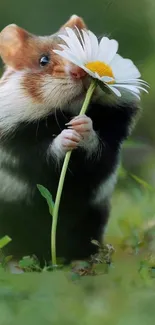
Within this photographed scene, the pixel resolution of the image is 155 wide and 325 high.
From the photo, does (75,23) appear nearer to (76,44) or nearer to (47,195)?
(76,44)

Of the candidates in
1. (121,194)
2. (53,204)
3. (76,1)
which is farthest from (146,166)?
(76,1)

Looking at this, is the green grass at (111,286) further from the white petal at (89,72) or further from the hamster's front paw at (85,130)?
the white petal at (89,72)

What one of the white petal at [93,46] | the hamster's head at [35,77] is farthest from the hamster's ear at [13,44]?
the white petal at [93,46]

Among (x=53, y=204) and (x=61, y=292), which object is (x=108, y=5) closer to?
(x=53, y=204)

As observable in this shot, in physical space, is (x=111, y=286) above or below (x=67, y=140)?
below

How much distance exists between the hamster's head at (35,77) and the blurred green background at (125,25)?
0.04 m

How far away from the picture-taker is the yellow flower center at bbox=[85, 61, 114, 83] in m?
1.09

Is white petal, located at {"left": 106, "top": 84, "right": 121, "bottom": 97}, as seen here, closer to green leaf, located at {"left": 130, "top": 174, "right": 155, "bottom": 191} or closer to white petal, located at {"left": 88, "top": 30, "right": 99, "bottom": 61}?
white petal, located at {"left": 88, "top": 30, "right": 99, "bottom": 61}

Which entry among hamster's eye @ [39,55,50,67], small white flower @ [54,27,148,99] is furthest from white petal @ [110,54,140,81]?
hamster's eye @ [39,55,50,67]

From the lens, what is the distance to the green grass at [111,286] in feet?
3.23

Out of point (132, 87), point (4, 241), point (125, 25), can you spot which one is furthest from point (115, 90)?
point (4, 241)

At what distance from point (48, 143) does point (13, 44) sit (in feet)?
0.55

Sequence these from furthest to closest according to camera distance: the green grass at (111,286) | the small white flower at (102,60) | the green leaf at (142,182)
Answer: the green leaf at (142,182)
the small white flower at (102,60)
the green grass at (111,286)

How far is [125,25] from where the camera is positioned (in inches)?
47.3
